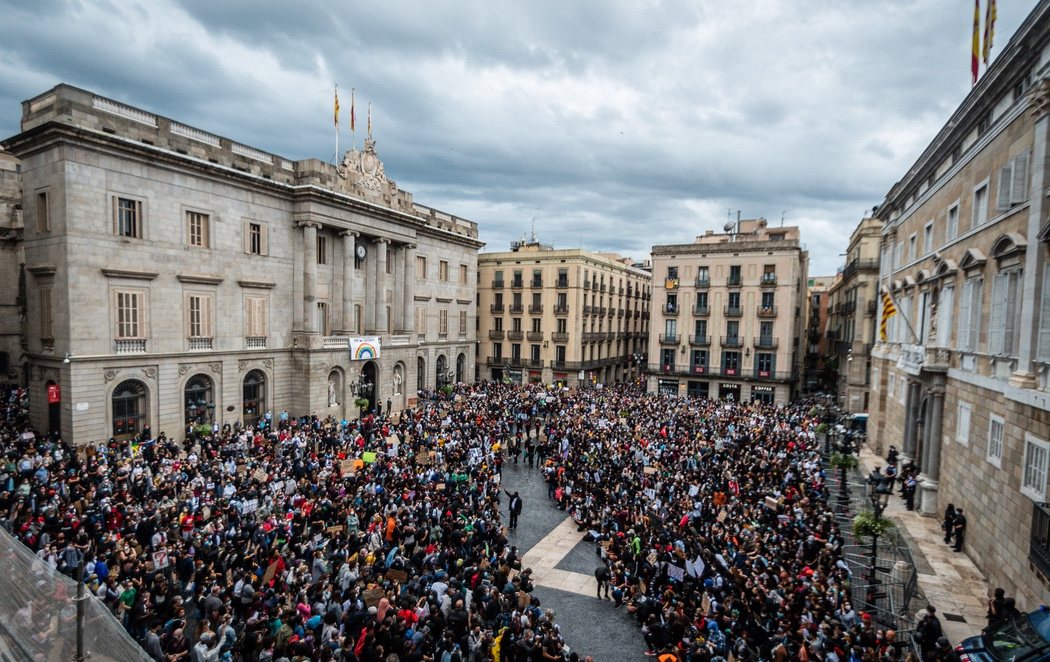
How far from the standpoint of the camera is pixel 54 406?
23.5 meters

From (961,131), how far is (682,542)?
16905mm

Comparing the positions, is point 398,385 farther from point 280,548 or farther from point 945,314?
point 945,314

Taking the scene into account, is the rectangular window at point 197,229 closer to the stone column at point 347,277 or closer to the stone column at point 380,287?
the stone column at point 347,277

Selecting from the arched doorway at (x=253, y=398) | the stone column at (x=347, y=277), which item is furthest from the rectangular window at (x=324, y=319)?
the arched doorway at (x=253, y=398)

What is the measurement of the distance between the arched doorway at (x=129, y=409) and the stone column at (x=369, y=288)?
1467 cm

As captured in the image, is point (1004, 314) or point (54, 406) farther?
point (54, 406)

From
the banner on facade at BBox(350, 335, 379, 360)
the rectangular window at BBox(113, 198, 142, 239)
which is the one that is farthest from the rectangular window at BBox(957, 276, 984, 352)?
the rectangular window at BBox(113, 198, 142, 239)

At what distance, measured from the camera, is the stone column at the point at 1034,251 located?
12.2m

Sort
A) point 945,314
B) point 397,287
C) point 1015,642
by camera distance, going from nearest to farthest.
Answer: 1. point 1015,642
2. point 945,314
3. point 397,287

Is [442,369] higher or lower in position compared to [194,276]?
lower

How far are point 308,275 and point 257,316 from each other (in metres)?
3.77

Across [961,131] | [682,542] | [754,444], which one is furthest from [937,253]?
[682,542]

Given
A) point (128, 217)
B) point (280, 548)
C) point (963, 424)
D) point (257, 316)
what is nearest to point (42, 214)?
point (128, 217)

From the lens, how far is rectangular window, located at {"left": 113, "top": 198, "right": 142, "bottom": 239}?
23.8 meters
